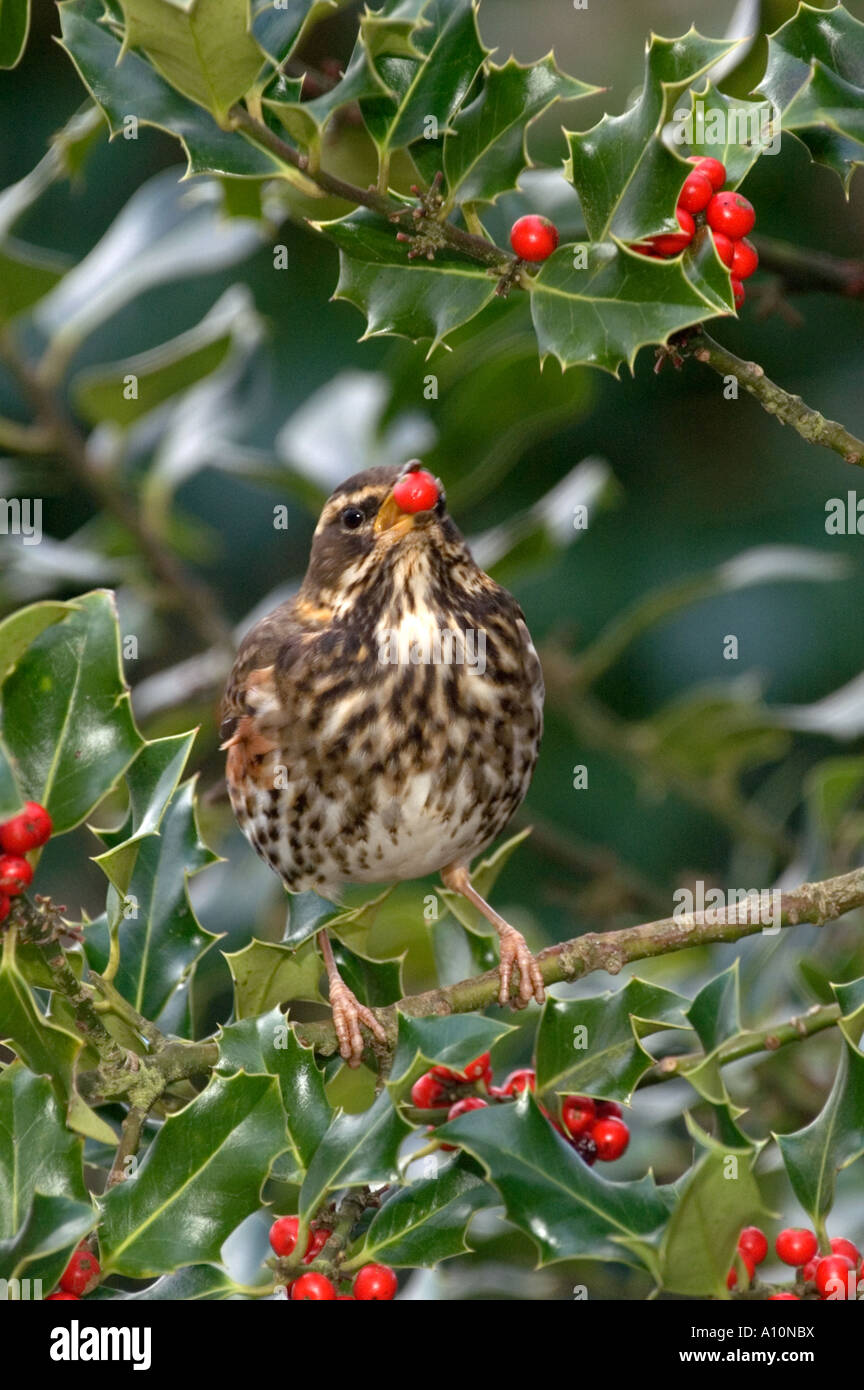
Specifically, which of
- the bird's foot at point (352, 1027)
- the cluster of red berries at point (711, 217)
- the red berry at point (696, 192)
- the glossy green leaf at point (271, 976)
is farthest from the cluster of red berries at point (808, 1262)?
the red berry at point (696, 192)

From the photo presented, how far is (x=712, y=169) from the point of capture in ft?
8.29

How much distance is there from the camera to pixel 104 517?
191 inches

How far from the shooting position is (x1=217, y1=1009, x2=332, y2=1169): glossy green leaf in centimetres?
249

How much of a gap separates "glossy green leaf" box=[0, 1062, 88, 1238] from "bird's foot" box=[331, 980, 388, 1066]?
2.03ft

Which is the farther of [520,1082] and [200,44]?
[520,1082]

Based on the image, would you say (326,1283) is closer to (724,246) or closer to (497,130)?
(724,246)

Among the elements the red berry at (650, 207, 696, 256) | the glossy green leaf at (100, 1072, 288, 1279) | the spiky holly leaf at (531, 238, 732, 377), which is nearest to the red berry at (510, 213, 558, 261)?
the spiky holly leaf at (531, 238, 732, 377)

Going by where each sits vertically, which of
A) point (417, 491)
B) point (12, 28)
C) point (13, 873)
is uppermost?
point (12, 28)

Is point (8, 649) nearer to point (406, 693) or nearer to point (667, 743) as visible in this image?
point (406, 693)

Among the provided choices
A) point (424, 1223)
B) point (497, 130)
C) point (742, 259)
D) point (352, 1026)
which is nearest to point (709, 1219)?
point (424, 1223)

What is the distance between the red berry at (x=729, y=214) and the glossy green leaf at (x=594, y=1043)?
3.47ft

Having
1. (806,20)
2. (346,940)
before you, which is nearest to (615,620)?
(346,940)

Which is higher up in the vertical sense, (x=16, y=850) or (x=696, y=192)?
(x=696, y=192)

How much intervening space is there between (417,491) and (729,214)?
0.96 meters
